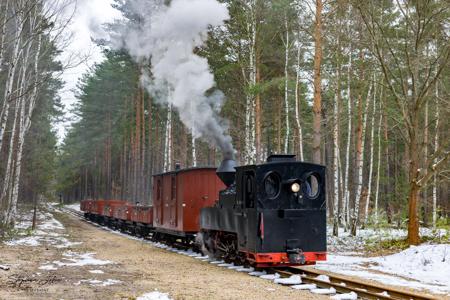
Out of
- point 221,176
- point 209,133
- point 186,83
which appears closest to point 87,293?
point 221,176

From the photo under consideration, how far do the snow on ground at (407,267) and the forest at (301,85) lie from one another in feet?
6.89

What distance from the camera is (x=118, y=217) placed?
28297 millimetres

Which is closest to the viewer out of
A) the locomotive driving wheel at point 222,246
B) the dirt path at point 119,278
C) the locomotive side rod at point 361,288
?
the locomotive side rod at point 361,288

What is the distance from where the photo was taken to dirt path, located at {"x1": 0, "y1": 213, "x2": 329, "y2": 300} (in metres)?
8.93

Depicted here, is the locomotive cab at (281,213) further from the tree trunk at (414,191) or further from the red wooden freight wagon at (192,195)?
the tree trunk at (414,191)

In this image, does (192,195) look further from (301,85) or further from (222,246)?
(301,85)

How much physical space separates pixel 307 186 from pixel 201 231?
474 centimetres

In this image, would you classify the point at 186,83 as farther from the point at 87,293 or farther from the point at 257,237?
the point at 87,293

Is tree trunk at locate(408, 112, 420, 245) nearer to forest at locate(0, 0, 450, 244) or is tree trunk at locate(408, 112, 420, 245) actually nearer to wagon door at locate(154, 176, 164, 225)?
forest at locate(0, 0, 450, 244)

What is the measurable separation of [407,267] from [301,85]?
1561 centimetres

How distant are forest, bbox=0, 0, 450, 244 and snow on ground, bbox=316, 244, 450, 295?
2.10m

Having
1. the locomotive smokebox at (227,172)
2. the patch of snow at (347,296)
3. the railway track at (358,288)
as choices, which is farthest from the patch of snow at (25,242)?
the patch of snow at (347,296)

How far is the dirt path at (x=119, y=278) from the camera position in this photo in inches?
352

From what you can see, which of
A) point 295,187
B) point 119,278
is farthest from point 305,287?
point 119,278
